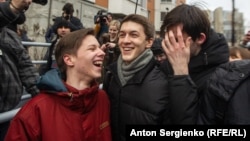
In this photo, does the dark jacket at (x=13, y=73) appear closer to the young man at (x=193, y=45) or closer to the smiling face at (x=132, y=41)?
the smiling face at (x=132, y=41)

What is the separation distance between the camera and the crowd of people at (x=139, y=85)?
1742mm

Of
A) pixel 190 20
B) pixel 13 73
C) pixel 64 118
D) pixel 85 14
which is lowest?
pixel 64 118

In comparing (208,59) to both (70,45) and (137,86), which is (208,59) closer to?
(137,86)

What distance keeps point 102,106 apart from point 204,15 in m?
0.81

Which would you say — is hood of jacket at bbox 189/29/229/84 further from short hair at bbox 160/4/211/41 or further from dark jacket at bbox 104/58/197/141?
dark jacket at bbox 104/58/197/141

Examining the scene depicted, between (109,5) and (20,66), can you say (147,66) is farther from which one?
(109,5)

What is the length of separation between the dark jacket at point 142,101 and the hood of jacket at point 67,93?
165 mm

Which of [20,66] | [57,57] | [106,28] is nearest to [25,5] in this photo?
[57,57]

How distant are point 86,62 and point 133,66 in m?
0.32

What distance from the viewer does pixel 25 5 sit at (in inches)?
97.0

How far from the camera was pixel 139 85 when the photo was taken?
2.08 meters

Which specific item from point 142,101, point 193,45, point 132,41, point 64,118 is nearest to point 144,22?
point 132,41

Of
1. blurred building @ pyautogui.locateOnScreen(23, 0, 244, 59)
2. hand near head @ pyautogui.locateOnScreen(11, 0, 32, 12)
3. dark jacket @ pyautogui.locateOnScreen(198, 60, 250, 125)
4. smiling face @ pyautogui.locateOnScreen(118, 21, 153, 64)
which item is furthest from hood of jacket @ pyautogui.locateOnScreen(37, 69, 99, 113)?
blurred building @ pyautogui.locateOnScreen(23, 0, 244, 59)

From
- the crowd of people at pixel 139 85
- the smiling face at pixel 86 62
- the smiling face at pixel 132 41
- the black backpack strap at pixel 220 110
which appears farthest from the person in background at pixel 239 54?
the black backpack strap at pixel 220 110
